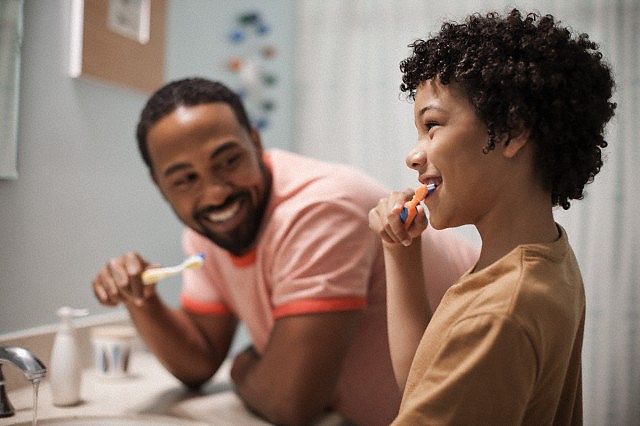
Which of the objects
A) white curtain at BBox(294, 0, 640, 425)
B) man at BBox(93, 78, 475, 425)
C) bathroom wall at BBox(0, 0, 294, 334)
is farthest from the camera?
white curtain at BBox(294, 0, 640, 425)

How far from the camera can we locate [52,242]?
1281 mm

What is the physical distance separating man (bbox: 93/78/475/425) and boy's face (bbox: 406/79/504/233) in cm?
22

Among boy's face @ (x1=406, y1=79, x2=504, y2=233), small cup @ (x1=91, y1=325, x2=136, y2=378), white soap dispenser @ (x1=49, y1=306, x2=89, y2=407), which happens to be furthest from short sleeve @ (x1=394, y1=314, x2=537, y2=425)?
small cup @ (x1=91, y1=325, x2=136, y2=378)

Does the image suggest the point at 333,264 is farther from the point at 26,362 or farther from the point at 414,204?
the point at 26,362

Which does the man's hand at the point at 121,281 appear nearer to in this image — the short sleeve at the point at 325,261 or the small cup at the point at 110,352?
the small cup at the point at 110,352

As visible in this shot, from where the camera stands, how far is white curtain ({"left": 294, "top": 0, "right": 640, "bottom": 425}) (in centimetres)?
147

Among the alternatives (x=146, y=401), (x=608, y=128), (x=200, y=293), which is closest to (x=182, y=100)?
(x=200, y=293)

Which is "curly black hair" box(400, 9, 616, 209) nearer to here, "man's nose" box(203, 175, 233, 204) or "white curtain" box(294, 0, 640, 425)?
"white curtain" box(294, 0, 640, 425)

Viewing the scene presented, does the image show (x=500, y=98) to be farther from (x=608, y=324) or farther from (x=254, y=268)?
(x=608, y=324)

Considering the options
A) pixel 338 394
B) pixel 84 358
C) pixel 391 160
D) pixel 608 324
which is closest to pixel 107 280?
pixel 84 358

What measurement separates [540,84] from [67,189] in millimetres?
1077

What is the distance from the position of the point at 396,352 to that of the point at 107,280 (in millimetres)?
644

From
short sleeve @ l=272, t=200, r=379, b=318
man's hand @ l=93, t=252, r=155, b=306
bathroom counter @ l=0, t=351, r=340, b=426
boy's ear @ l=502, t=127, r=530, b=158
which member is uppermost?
boy's ear @ l=502, t=127, r=530, b=158

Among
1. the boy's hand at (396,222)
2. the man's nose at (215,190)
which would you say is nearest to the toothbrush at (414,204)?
the boy's hand at (396,222)
